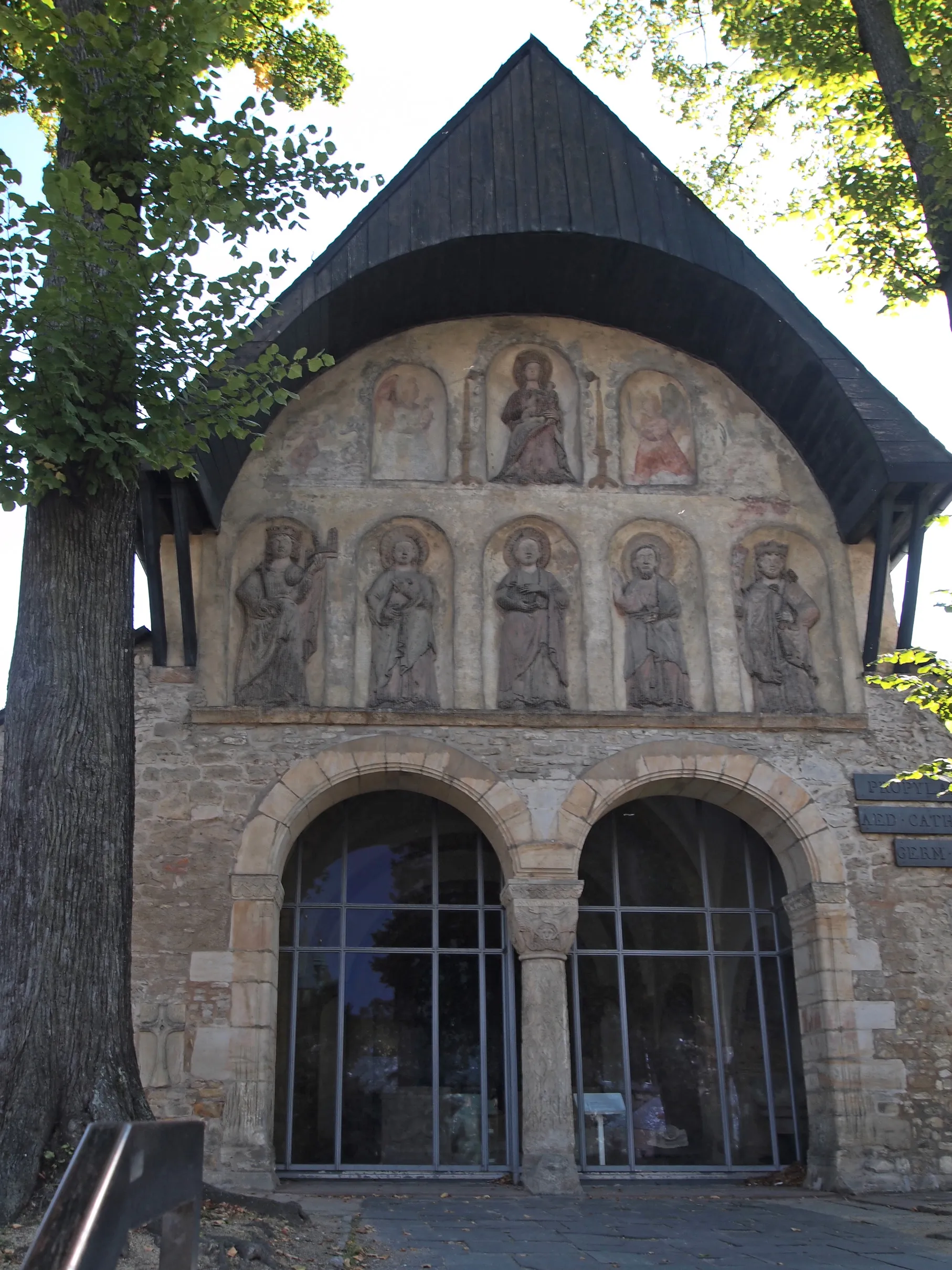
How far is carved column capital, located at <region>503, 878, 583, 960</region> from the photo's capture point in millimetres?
10305

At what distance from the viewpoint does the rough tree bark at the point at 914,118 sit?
7.46m

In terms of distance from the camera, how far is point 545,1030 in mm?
10031

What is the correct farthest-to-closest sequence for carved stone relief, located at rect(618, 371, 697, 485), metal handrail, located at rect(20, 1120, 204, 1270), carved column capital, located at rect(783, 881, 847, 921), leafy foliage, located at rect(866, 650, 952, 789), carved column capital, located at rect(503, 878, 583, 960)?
carved stone relief, located at rect(618, 371, 697, 485) < carved column capital, located at rect(783, 881, 847, 921) < carved column capital, located at rect(503, 878, 583, 960) < leafy foliage, located at rect(866, 650, 952, 789) < metal handrail, located at rect(20, 1120, 204, 1270)

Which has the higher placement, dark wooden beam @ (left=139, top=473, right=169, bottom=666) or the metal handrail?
dark wooden beam @ (left=139, top=473, right=169, bottom=666)

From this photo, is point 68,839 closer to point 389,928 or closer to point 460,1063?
point 389,928

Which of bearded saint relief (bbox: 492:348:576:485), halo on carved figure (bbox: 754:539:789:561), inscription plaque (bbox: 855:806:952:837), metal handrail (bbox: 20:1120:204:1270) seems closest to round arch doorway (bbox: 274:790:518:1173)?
inscription plaque (bbox: 855:806:952:837)

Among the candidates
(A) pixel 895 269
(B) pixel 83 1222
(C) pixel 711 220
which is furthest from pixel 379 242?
(B) pixel 83 1222

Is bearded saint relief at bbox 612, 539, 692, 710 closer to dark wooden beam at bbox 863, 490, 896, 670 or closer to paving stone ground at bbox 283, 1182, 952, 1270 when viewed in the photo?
dark wooden beam at bbox 863, 490, 896, 670

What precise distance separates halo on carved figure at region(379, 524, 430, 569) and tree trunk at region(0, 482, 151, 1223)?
4.82m

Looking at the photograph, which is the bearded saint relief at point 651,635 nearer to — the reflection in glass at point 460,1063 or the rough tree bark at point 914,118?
Result: the reflection in glass at point 460,1063

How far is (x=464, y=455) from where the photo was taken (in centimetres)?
1202

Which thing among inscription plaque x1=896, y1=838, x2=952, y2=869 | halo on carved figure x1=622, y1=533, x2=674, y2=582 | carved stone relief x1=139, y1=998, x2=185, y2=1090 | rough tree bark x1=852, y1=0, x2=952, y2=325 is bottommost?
carved stone relief x1=139, y1=998, x2=185, y2=1090

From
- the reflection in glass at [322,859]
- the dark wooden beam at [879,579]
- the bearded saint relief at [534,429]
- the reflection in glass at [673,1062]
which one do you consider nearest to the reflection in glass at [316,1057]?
the reflection in glass at [322,859]

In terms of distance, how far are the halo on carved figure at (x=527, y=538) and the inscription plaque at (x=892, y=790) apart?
357 centimetres
